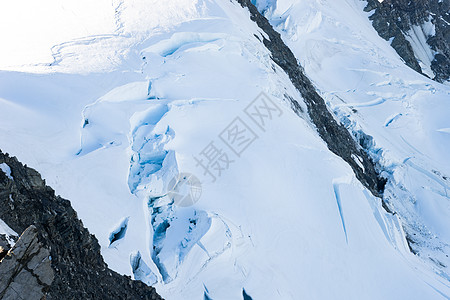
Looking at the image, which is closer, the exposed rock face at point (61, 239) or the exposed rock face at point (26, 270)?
the exposed rock face at point (26, 270)

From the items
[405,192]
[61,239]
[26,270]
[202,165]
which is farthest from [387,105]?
[26,270]

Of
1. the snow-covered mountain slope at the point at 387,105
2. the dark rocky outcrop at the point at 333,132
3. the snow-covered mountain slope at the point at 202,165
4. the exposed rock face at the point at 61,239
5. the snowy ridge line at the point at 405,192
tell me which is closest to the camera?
the exposed rock face at the point at 61,239

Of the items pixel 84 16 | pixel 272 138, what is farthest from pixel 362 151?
pixel 84 16

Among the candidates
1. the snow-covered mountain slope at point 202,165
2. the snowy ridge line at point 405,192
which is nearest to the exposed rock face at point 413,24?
the snowy ridge line at point 405,192

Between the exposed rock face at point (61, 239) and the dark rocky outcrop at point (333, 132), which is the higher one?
the exposed rock face at point (61, 239)

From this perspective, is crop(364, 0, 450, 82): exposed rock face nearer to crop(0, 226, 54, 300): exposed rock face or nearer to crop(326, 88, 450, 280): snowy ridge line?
crop(326, 88, 450, 280): snowy ridge line

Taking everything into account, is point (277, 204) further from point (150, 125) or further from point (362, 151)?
point (362, 151)

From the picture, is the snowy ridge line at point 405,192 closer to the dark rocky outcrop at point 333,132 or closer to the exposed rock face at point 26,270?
the dark rocky outcrop at point 333,132
